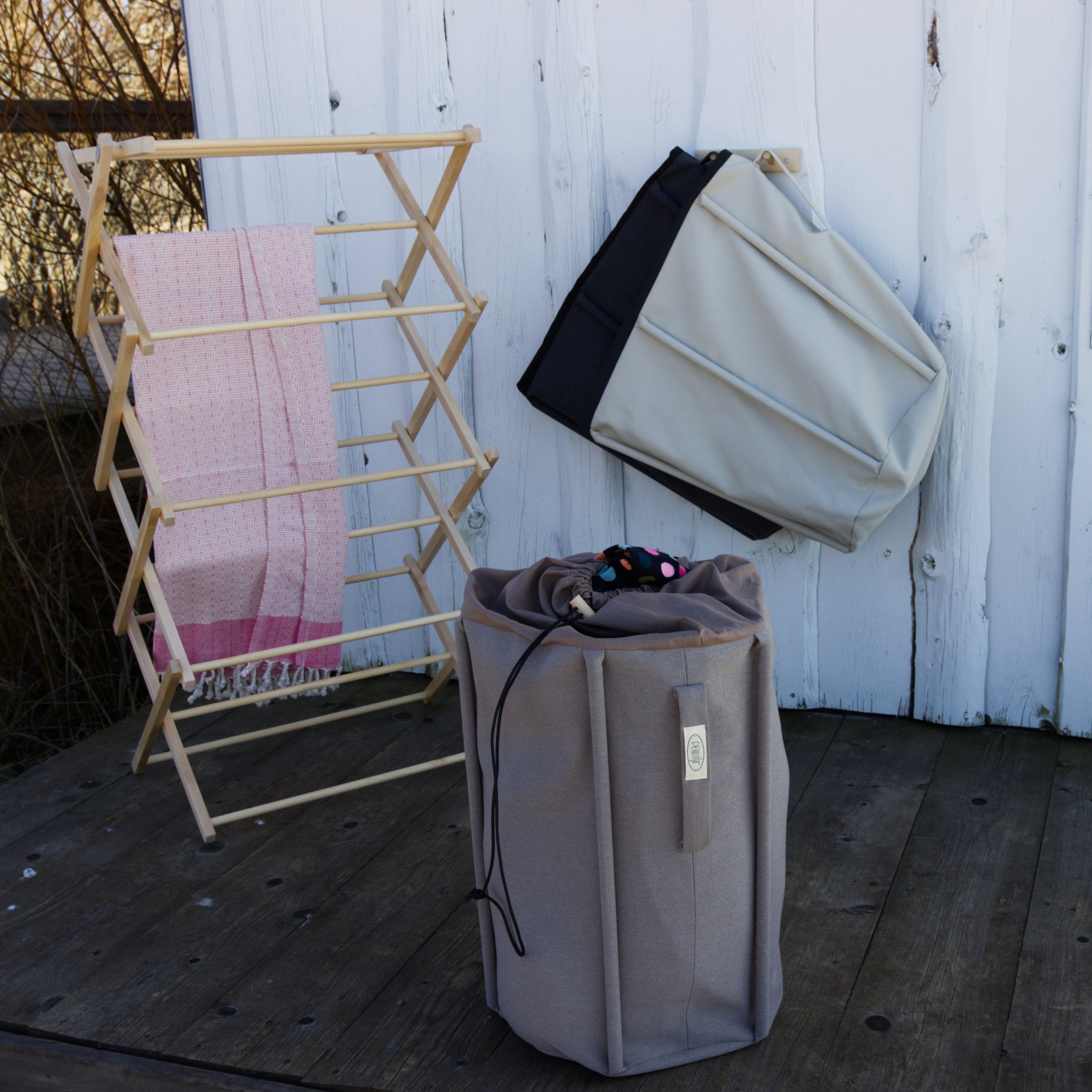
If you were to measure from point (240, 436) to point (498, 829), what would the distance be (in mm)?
1000

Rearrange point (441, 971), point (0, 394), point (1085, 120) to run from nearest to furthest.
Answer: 1. point (441, 971)
2. point (1085, 120)
3. point (0, 394)

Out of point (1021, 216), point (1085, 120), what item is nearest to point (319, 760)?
point (1021, 216)

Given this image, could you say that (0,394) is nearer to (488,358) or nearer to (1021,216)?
(488,358)

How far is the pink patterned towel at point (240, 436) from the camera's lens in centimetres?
206

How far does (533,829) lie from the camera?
1.46 meters

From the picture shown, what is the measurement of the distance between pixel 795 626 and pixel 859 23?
1.20 m

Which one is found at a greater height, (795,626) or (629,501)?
(629,501)

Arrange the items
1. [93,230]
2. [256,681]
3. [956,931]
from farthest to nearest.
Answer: [256,681]
[93,230]
[956,931]

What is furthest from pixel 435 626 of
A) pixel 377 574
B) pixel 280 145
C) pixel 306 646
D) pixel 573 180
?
pixel 280 145

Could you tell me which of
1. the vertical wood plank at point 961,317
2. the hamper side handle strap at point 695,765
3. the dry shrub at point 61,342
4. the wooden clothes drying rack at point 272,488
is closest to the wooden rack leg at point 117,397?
the wooden clothes drying rack at point 272,488

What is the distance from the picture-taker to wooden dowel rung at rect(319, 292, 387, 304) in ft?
7.57

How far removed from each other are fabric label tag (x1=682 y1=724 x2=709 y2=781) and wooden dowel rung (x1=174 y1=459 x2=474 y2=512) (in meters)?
0.94

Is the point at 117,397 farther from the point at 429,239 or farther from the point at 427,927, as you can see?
the point at 427,927

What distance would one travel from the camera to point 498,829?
1.50 meters
